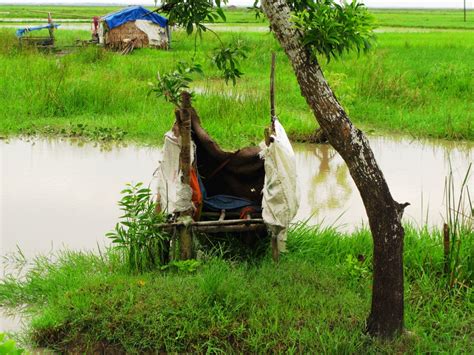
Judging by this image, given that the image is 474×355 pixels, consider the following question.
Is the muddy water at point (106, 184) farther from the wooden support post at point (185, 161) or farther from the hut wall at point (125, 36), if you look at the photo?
the hut wall at point (125, 36)

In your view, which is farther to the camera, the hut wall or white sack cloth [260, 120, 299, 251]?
the hut wall

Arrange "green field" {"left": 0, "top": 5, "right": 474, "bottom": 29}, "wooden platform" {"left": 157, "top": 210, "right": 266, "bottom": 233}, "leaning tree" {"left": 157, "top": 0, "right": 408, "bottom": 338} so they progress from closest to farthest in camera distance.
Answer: "leaning tree" {"left": 157, "top": 0, "right": 408, "bottom": 338}, "wooden platform" {"left": 157, "top": 210, "right": 266, "bottom": 233}, "green field" {"left": 0, "top": 5, "right": 474, "bottom": 29}

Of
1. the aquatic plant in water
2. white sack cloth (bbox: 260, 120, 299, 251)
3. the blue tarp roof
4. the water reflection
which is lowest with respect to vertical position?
the water reflection

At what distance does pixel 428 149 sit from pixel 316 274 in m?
4.71

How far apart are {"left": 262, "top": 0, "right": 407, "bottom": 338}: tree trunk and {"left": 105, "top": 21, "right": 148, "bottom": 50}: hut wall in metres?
16.6

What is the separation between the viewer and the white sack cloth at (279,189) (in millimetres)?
4082

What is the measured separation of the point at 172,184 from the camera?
427 cm

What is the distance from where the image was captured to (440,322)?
359 cm

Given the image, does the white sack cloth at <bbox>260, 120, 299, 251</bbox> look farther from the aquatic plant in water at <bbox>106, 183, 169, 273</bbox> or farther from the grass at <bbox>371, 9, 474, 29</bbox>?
the grass at <bbox>371, 9, 474, 29</bbox>

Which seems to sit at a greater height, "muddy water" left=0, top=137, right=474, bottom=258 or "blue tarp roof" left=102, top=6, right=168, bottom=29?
"blue tarp roof" left=102, top=6, right=168, bottom=29

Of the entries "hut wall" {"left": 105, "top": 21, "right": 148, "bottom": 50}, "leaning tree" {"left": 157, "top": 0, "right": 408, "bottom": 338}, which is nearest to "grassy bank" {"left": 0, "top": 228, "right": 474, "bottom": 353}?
"leaning tree" {"left": 157, "top": 0, "right": 408, "bottom": 338}

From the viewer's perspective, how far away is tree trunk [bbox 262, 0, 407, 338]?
3.15 metres

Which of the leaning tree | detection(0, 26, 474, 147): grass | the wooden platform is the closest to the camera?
the leaning tree

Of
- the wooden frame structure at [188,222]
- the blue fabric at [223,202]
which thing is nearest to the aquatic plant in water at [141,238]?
the wooden frame structure at [188,222]
